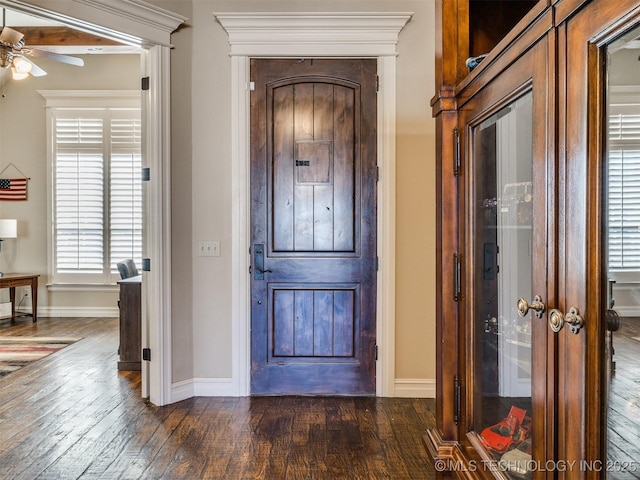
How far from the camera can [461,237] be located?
1.83m

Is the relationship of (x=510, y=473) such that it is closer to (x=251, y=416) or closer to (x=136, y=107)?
(x=251, y=416)

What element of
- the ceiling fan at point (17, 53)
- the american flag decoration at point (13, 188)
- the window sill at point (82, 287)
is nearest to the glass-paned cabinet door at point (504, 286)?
the ceiling fan at point (17, 53)

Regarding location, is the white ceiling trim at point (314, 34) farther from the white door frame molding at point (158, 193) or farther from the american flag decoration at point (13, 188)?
the american flag decoration at point (13, 188)

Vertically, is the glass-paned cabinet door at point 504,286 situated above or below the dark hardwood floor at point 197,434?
above

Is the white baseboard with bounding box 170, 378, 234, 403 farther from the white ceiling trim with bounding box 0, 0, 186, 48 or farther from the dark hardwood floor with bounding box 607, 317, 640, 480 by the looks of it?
the dark hardwood floor with bounding box 607, 317, 640, 480

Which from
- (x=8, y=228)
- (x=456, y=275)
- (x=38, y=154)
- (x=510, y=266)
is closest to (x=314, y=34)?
(x=456, y=275)

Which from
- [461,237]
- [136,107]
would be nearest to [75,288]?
[136,107]

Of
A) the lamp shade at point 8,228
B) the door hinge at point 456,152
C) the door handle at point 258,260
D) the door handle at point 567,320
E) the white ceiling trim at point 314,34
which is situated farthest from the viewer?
the lamp shade at point 8,228

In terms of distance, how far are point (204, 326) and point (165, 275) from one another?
0.48 meters

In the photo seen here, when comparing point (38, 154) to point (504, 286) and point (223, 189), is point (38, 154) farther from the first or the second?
point (504, 286)

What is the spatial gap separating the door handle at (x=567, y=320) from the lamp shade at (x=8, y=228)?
6.37 metres

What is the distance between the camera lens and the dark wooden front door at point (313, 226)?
3076mm

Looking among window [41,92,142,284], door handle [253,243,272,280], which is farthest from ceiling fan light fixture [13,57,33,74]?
door handle [253,243,272,280]

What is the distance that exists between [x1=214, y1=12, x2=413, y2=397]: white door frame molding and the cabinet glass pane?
137 centimetres
